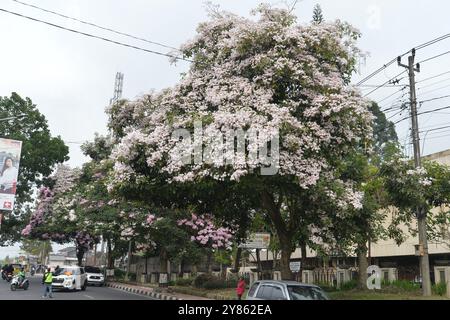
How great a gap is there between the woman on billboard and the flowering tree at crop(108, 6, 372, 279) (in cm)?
1328

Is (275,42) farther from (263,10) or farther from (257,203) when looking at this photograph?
(257,203)

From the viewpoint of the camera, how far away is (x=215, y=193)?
52.7 ft

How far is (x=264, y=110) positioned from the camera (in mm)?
13727

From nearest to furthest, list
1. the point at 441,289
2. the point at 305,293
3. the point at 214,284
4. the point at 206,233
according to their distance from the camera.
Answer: the point at 305,293
the point at 441,289
the point at 214,284
the point at 206,233

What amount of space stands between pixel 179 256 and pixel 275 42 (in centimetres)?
1832

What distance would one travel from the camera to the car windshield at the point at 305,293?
11117mm

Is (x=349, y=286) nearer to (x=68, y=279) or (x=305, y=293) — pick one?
(x=305, y=293)

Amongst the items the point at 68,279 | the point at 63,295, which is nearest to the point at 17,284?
the point at 68,279

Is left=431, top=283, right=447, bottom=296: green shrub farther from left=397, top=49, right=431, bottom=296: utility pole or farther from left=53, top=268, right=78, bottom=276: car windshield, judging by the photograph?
left=53, top=268, right=78, bottom=276: car windshield

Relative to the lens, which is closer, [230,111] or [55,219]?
[230,111]

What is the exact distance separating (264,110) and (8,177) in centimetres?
1860

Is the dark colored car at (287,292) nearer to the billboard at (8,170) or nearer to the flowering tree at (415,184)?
the flowering tree at (415,184)

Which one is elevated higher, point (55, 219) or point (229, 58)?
point (229, 58)
